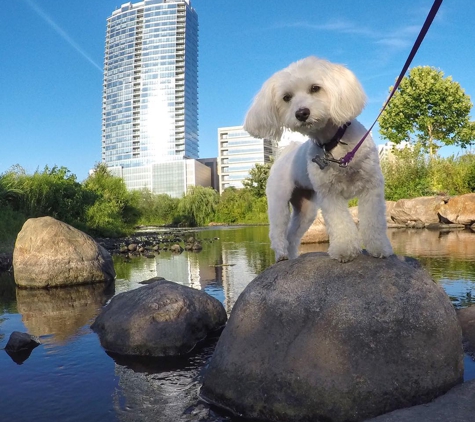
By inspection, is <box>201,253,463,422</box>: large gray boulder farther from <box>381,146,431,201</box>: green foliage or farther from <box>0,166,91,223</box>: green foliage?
<box>381,146,431,201</box>: green foliage

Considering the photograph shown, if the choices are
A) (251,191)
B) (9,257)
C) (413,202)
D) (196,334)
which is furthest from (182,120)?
(196,334)

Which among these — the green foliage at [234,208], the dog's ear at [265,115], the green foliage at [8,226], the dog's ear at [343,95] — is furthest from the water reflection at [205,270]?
the green foliage at [234,208]

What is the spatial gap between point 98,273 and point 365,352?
9620 millimetres

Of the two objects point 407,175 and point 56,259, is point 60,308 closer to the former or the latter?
point 56,259

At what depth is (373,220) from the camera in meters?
4.02

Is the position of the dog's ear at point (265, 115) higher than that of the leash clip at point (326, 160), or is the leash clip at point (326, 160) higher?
the dog's ear at point (265, 115)

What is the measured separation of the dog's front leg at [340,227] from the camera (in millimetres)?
3957

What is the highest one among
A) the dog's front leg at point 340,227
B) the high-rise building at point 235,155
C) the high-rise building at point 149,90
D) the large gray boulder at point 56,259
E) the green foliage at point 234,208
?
the high-rise building at point 149,90

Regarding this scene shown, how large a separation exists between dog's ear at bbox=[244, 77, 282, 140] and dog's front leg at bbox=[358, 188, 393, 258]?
98cm

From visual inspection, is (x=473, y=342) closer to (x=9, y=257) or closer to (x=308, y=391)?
(x=308, y=391)

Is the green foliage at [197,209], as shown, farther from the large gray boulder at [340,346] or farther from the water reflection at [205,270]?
the large gray boulder at [340,346]

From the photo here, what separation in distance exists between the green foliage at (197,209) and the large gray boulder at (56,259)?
166 ft

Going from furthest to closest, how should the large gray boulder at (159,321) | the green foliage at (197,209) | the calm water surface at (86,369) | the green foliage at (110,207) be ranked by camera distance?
the green foliage at (197,209), the green foliage at (110,207), the large gray boulder at (159,321), the calm water surface at (86,369)

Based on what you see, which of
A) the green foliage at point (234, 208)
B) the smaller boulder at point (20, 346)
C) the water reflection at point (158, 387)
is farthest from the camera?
the green foliage at point (234, 208)
